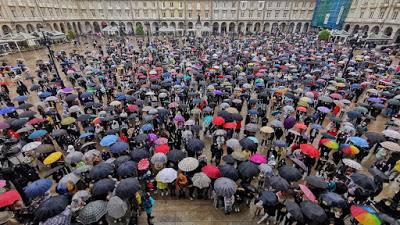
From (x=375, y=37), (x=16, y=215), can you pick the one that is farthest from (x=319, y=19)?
(x=16, y=215)

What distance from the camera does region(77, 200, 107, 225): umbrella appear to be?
18.5 ft

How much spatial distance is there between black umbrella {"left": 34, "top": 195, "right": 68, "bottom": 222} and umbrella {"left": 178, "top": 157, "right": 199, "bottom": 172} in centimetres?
347

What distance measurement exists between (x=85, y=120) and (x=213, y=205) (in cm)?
767

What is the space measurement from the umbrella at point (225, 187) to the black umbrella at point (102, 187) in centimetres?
321

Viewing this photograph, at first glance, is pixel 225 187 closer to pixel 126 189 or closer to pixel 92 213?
pixel 126 189

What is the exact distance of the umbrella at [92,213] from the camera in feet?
18.5

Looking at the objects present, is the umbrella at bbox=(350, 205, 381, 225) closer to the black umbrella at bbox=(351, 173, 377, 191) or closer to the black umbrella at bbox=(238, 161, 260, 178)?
the black umbrella at bbox=(351, 173, 377, 191)

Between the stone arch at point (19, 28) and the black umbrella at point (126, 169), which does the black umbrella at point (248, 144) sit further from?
the stone arch at point (19, 28)

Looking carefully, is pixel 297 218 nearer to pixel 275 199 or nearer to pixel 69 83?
pixel 275 199

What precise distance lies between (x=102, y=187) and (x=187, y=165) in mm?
2671

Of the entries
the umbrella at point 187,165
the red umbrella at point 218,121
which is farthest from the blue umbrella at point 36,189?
the red umbrella at point 218,121

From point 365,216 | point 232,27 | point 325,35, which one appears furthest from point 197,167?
point 232,27

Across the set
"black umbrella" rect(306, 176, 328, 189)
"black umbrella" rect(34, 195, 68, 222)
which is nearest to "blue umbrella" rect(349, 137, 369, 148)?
"black umbrella" rect(306, 176, 328, 189)

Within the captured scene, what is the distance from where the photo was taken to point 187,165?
24.0ft
